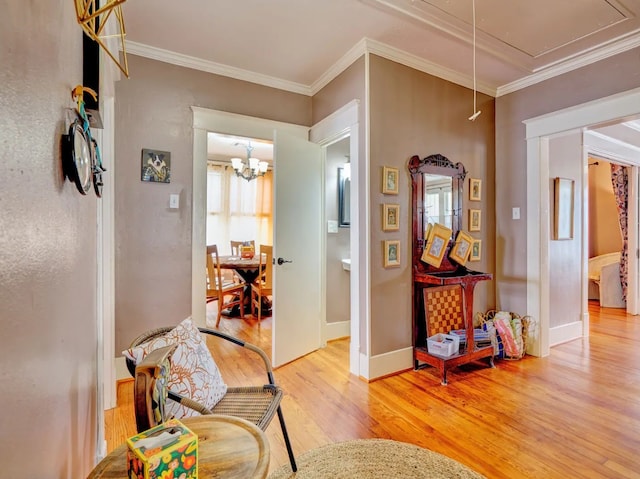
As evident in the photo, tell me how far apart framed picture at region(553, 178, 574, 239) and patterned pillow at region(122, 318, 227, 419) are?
3577 mm

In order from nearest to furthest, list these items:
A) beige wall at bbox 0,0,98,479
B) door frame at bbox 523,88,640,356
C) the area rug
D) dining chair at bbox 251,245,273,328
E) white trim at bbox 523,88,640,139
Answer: beige wall at bbox 0,0,98,479
the area rug
white trim at bbox 523,88,640,139
door frame at bbox 523,88,640,356
dining chair at bbox 251,245,273,328

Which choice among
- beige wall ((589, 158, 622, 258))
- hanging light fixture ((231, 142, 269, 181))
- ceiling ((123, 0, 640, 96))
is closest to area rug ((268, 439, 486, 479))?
ceiling ((123, 0, 640, 96))

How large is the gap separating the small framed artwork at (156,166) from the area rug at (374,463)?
2.28 metres

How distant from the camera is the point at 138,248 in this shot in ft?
8.80

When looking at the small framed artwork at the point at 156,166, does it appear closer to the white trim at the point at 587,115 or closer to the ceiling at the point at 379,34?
the ceiling at the point at 379,34

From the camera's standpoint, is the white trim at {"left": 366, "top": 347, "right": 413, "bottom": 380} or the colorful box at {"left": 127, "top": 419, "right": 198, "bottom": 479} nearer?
the colorful box at {"left": 127, "top": 419, "right": 198, "bottom": 479}

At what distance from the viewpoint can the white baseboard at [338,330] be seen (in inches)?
142

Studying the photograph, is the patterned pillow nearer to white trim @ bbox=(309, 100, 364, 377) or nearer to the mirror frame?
white trim @ bbox=(309, 100, 364, 377)

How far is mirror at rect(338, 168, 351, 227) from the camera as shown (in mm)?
3732

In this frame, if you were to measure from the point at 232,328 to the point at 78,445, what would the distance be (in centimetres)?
303

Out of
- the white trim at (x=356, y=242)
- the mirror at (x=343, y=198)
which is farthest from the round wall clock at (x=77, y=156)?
the mirror at (x=343, y=198)

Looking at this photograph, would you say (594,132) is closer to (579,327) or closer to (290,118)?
(579,327)

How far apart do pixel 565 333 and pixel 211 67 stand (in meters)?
4.40

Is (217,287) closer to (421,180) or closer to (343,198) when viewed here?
(343,198)
